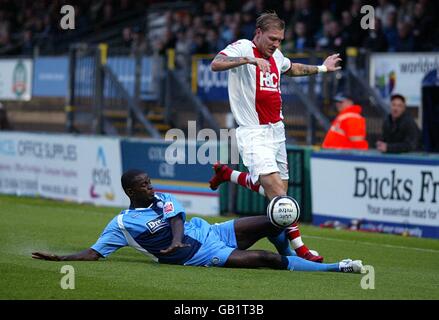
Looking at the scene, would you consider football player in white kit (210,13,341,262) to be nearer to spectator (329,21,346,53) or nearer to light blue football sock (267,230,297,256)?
light blue football sock (267,230,297,256)

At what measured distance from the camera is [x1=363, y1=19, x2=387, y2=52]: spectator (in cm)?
2095

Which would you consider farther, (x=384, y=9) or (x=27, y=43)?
(x=27, y=43)

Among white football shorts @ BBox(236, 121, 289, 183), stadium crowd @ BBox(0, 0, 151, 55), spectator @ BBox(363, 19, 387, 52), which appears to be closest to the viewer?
white football shorts @ BBox(236, 121, 289, 183)

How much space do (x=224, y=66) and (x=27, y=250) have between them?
330 cm

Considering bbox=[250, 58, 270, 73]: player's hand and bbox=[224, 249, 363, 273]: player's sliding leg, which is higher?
bbox=[250, 58, 270, 73]: player's hand

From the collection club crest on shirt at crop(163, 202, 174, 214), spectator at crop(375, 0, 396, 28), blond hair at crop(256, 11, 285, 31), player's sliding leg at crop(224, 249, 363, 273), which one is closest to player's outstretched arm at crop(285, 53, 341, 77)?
blond hair at crop(256, 11, 285, 31)

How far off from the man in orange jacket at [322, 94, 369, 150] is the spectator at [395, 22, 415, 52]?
154 inches

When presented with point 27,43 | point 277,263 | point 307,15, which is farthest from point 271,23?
point 27,43

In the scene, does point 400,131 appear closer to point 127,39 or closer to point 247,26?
point 247,26

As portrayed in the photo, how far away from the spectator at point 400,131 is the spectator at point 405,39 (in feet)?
14.1

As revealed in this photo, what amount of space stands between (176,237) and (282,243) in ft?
4.66

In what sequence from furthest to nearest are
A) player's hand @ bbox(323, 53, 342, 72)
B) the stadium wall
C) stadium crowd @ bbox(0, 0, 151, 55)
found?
stadium crowd @ bbox(0, 0, 151, 55)
the stadium wall
player's hand @ bbox(323, 53, 342, 72)

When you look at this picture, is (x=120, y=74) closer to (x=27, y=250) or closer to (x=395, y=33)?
(x=395, y=33)

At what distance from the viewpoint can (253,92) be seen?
37.3 feet
